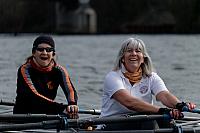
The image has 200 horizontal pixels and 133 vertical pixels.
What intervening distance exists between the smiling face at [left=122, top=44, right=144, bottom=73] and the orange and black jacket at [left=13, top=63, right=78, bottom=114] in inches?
57.2

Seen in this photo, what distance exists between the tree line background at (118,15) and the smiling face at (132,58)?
331 ft

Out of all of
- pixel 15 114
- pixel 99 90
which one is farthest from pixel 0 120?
pixel 99 90

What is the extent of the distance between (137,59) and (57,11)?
348ft

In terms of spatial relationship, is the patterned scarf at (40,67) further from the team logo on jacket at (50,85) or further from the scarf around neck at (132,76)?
the scarf around neck at (132,76)

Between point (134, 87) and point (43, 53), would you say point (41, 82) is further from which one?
point (134, 87)

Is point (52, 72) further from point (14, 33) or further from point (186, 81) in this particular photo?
point (14, 33)

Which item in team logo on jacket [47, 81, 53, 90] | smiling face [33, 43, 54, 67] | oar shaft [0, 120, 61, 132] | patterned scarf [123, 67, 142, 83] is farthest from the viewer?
team logo on jacket [47, 81, 53, 90]

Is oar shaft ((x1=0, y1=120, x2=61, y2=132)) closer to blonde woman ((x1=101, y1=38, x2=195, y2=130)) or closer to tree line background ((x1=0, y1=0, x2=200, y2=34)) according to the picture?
blonde woman ((x1=101, y1=38, x2=195, y2=130))

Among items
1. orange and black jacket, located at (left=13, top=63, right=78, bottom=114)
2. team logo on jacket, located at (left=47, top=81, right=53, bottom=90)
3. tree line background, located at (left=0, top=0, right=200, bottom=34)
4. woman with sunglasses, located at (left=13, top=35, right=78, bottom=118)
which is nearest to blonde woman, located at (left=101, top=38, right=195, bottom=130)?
woman with sunglasses, located at (left=13, top=35, right=78, bottom=118)

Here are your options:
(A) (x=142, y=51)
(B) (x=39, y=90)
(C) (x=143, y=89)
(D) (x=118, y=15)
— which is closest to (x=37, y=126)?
(B) (x=39, y=90)

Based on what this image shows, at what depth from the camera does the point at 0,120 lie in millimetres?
9359

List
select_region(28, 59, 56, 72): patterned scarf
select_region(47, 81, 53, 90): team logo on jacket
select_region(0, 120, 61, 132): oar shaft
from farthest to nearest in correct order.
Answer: select_region(47, 81, 53, 90): team logo on jacket, select_region(28, 59, 56, 72): patterned scarf, select_region(0, 120, 61, 132): oar shaft

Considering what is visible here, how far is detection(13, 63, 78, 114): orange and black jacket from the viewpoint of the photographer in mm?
9023

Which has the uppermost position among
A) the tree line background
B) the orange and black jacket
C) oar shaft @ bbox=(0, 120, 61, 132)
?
the tree line background
